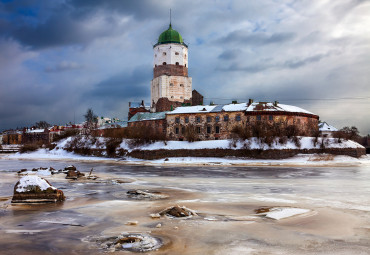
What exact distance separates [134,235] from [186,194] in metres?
8.17

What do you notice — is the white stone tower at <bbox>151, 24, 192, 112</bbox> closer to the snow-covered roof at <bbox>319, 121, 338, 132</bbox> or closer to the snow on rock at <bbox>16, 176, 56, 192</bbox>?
the snow-covered roof at <bbox>319, 121, 338, 132</bbox>

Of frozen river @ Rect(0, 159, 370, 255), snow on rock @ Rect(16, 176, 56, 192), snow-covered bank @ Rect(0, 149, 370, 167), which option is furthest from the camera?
snow-covered bank @ Rect(0, 149, 370, 167)

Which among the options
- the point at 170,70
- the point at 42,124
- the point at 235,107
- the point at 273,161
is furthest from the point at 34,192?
the point at 42,124

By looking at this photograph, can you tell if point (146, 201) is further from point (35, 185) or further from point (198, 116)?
point (198, 116)

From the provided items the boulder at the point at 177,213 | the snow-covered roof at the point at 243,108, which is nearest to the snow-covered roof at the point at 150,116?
the snow-covered roof at the point at 243,108

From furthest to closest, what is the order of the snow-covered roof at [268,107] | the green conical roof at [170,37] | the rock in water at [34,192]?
the green conical roof at [170,37]
the snow-covered roof at [268,107]
the rock in water at [34,192]

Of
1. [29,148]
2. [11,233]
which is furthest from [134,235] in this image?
[29,148]

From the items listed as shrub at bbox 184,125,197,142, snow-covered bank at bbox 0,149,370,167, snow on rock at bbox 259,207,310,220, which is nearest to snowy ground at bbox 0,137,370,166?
snow-covered bank at bbox 0,149,370,167

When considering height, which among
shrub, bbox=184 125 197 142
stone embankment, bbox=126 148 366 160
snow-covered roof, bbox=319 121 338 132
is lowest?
stone embankment, bbox=126 148 366 160

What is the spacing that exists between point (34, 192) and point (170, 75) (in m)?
63.8

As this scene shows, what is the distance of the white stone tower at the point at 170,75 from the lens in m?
74.4

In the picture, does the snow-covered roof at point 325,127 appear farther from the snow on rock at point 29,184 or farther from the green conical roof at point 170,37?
the snow on rock at point 29,184

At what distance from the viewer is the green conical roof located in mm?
78000

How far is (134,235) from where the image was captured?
8297 millimetres
